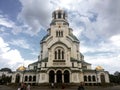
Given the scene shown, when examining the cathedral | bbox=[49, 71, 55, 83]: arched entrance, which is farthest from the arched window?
bbox=[49, 71, 55, 83]: arched entrance

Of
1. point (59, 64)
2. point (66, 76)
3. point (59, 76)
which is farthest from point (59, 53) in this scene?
point (66, 76)

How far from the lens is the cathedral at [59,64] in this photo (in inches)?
1842

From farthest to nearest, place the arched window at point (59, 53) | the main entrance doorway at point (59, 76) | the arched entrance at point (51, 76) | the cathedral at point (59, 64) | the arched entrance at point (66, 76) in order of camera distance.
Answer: the arched window at point (59, 53) < the arched entrance at point (51, 76) < the arched entrance at point (66, 76) < the cathedral at point (59, 64) < the main entrance doorway at point (59, 76)

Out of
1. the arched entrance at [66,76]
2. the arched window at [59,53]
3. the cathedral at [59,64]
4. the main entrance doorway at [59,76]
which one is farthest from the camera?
→ the arched window at [59,53]

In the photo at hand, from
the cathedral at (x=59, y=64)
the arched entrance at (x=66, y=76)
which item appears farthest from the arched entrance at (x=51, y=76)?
the arched entrance at (x=66, y=76)

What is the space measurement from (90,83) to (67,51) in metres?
11.8

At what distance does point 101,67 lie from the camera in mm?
53031

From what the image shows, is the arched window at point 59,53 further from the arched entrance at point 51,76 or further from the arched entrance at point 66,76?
the arched entrance at point 51,76

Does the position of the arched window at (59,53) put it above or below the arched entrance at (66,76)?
above

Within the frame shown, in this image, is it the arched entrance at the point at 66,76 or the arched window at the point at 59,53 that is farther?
the arched window at the point at 59,53

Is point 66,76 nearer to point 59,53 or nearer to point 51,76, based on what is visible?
point 51,76

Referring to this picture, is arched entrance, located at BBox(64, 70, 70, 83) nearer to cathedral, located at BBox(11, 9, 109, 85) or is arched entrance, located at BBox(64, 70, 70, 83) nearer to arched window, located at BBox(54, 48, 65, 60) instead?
cathedral, located at BBox(11, 9, 109, 85)

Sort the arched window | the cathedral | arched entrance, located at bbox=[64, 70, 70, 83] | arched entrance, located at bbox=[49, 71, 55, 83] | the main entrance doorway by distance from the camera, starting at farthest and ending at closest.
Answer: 1. the arched window
2. arched entrance, located at bbox=[49, 71, 55, 83]
3. arched entrance, located at bbox=[64, 70, 70, 83]
4. the cathedral
5. the main entrance doorway

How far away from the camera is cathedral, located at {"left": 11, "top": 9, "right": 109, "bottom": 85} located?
153 feet
